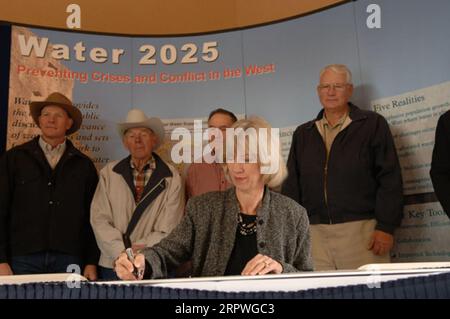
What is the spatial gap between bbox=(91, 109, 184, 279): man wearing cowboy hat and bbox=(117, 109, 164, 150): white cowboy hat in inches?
3.1

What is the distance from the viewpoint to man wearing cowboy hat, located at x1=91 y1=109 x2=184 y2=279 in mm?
1676

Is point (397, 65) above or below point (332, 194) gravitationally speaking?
above

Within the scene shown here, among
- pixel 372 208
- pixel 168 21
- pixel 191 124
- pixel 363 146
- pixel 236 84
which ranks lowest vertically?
pixel 372 208

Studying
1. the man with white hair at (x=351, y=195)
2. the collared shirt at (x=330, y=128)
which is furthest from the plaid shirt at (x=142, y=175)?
the collared shirt at (x=330, y=128)

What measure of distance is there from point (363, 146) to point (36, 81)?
1.25 meters

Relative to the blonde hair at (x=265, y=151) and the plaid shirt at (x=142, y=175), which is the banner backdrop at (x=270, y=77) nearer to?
the plaid shirt at (x=142, y=175)

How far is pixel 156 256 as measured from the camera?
2.94 ft

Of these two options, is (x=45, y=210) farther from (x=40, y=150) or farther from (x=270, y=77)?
(x=270, y=77)

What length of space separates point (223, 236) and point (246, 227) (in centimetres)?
5

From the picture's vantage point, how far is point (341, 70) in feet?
6.42
